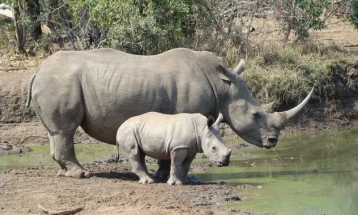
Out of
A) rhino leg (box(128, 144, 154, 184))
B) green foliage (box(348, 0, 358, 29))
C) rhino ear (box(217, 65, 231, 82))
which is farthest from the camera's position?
green foliage (box(348, 0, 358, 29))

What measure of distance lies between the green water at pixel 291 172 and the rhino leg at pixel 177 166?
82 cm

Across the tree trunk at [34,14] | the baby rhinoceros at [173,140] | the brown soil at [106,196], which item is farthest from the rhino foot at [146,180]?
the tree trunk at [34,14]

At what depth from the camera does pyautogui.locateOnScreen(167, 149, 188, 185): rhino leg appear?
36.0 ft

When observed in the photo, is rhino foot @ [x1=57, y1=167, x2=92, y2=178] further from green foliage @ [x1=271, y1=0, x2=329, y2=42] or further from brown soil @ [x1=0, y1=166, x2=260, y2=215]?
green foliage @ [x1=271, y1=0, x2=329, y2=42]

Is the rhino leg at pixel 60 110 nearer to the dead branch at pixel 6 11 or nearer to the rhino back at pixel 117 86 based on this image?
the rhino back at pixel 117 86

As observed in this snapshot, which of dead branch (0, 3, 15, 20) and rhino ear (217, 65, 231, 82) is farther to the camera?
dead branch (0, 3, 15, 20)

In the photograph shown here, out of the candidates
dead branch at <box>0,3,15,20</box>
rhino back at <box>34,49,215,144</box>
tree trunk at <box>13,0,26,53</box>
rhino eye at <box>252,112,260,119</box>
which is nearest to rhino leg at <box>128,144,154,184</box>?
rhino back at <box>34,49,215,144</box>

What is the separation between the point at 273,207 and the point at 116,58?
3.46 metres

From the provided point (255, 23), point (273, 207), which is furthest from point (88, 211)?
point (255, 23)

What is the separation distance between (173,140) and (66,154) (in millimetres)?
1754

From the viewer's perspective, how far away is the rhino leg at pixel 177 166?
10984 mm

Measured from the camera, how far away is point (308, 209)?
9953mm

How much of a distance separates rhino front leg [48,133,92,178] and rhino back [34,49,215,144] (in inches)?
16.3

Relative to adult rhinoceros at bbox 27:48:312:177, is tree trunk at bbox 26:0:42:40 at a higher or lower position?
lower
